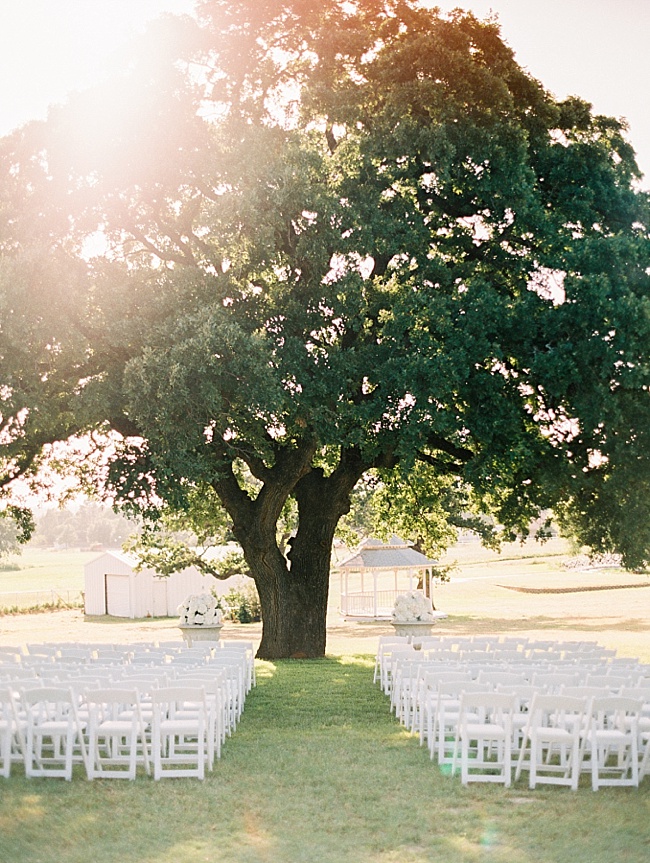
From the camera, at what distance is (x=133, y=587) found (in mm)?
49781

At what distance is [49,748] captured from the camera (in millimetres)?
11727

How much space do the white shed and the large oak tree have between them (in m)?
30.4

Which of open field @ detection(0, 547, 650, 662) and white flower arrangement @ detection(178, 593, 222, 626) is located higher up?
white flower arrangement @ detection(178, 593, 222, 626)

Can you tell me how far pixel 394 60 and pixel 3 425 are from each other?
402 inches

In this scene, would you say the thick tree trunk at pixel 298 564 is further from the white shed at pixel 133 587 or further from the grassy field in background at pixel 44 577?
the grassy field in background at pixel 44 577

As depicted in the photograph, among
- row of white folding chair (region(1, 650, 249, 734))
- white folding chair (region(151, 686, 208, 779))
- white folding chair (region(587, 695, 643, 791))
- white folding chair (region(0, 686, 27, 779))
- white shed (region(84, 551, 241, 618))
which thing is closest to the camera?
white folding chair (region(587, 695, 643, 791))

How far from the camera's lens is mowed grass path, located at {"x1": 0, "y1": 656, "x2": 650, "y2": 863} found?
7.18m

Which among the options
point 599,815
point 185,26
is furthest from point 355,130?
Result: point 599,815

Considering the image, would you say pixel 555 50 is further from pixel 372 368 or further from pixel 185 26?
pixel 185 26

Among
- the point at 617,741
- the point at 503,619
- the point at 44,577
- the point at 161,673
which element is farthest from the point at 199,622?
the point at 44,577

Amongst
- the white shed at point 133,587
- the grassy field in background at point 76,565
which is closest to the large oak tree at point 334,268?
the white shed at point 133,587

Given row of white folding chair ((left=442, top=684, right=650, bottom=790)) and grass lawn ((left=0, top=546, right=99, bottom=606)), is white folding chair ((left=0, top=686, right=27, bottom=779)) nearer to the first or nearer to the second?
row of white folding chair ((left=442, top=684, right=650, bottom=790))

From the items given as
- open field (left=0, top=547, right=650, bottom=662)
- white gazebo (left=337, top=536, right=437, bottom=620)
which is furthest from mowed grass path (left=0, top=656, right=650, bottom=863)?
white gazebo (left=337, top=536, right=437, bottom=620)

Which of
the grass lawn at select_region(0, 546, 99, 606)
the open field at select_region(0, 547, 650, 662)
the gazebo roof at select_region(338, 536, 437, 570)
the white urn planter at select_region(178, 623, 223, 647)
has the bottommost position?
the open field at select_region(0, 547, 650, 662)
